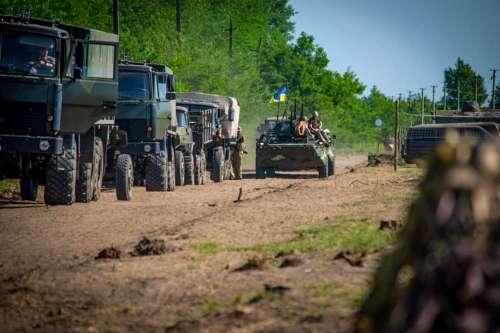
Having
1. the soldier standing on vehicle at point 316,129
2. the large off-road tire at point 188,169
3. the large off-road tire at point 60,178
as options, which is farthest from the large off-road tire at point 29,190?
the soldier standing on vehicle at point 316,129

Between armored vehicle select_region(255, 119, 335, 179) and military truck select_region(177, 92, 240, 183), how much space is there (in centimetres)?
130

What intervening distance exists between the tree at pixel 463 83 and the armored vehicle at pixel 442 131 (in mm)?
87492

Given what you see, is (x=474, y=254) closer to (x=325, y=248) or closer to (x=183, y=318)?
(x=183, y=318)

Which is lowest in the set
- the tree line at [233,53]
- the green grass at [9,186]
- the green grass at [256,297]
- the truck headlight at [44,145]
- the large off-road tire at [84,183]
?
the green grass at [256,297]

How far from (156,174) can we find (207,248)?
11361mm

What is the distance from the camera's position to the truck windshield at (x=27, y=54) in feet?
52.1

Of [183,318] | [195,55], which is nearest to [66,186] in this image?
[183,318]

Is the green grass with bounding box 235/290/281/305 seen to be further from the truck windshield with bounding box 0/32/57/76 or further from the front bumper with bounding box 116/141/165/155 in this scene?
the front bumper with bounding box 116/141/165/155

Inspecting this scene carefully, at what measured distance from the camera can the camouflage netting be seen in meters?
2.44

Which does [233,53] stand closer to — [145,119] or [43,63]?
[145,119]

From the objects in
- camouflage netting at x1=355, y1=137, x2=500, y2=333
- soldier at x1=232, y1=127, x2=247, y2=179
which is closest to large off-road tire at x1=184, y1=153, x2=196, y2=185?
soldier at x1=232, y1=127, x2=247, y2=179

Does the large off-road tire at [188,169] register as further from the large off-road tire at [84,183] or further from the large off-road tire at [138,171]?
the large off-road tire at [84,183]

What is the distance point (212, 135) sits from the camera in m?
30.4

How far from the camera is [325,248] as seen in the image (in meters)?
9.68
